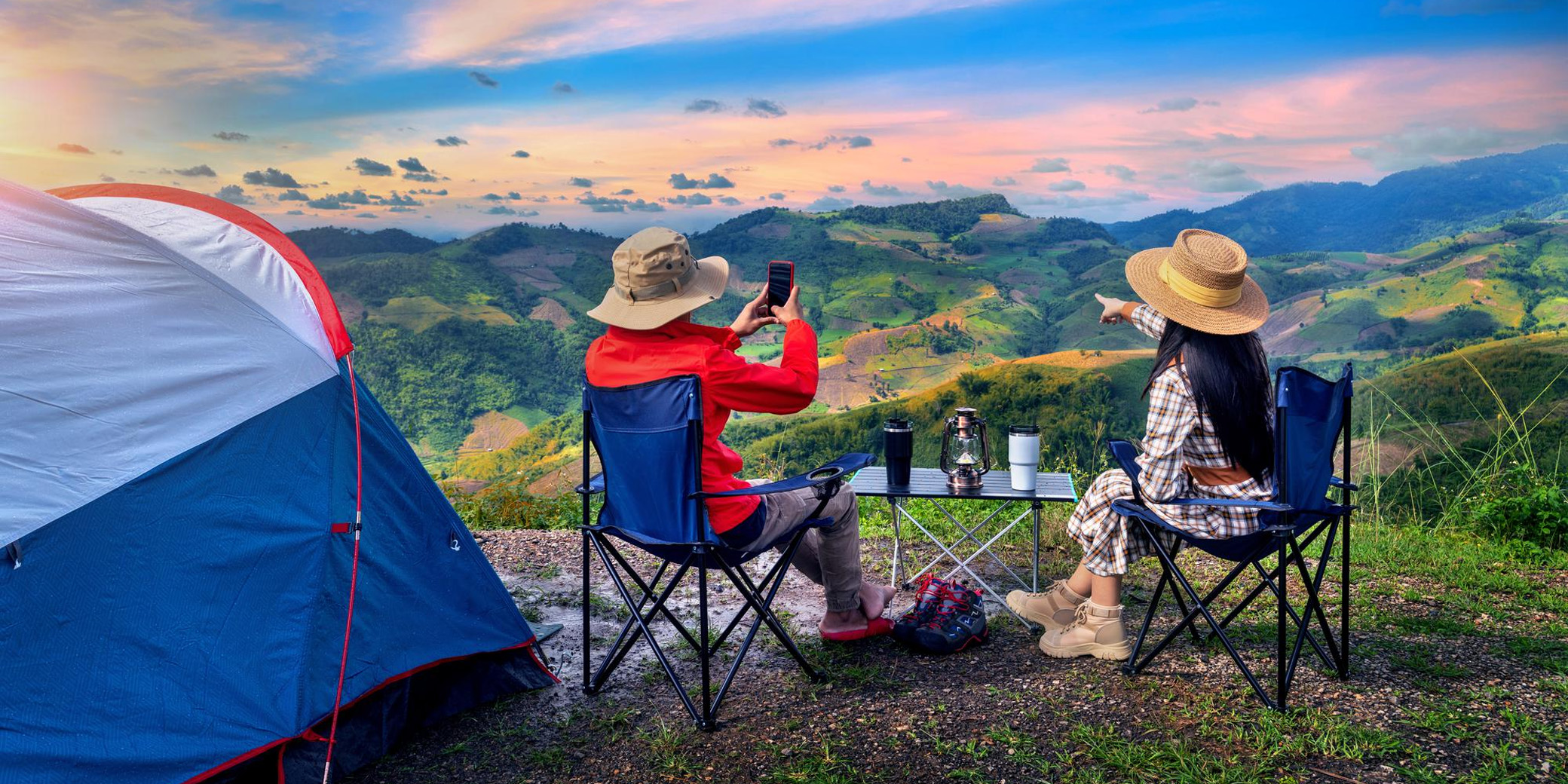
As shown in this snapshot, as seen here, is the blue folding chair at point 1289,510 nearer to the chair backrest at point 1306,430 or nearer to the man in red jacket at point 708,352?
the chair backrest at point 1306,430

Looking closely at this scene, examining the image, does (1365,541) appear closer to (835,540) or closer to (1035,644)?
(1035,644)

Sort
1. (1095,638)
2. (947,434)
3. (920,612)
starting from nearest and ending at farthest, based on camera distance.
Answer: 1. (1095,638)
2. (920,612)
3. (947,434)

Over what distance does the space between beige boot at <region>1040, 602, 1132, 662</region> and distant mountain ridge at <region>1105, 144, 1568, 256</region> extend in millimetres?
17924

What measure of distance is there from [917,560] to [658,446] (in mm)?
2128

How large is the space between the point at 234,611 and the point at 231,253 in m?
0.93

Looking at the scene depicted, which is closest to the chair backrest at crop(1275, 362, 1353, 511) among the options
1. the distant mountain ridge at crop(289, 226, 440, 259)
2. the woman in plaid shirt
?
the woman in plaid shirt

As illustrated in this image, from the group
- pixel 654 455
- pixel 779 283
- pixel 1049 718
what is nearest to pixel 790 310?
pixel 779 283

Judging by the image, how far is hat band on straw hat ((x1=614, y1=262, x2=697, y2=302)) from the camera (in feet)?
8.92

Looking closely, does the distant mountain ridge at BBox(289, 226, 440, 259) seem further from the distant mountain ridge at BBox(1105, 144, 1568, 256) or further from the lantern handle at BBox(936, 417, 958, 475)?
the lantern handle at BBox(936, 417, 958, 475)

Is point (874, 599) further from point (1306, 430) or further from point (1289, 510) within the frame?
point (1306, 430)

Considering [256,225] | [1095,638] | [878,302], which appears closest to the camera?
[256,225]

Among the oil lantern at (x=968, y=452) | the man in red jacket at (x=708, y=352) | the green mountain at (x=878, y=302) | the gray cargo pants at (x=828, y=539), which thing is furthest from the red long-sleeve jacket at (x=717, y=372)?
the green mountain at (x=878, y=302)

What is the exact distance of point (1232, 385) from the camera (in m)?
2.71

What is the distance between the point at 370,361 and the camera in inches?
1254
